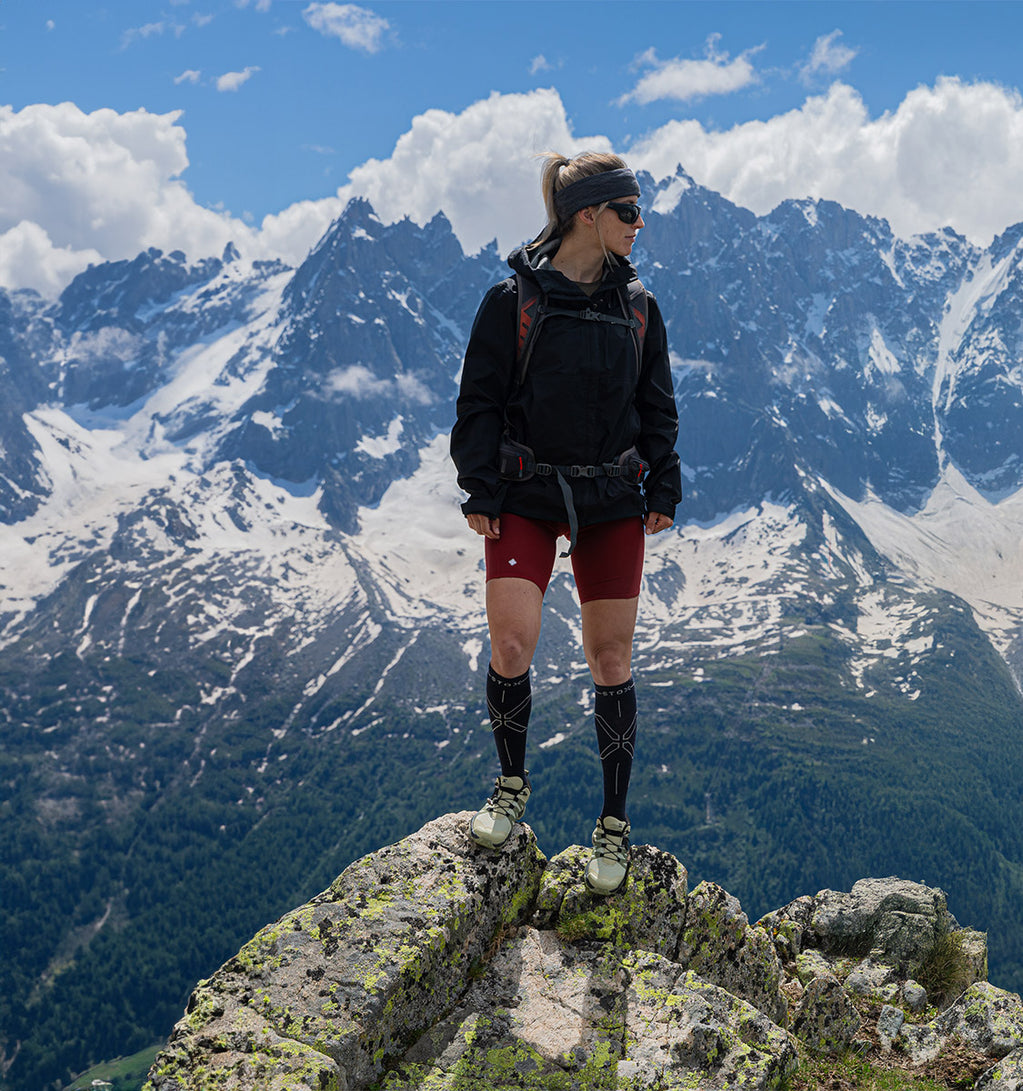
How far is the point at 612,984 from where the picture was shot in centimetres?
946

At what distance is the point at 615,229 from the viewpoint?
931 cm

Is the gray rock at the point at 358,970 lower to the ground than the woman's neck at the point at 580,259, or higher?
lower

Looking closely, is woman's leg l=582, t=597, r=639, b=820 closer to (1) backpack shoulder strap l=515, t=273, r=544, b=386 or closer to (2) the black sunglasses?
(1) backpack shoulder strap l=515, t=273, r=544, b=386

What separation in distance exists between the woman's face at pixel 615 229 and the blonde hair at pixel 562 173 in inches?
5.0

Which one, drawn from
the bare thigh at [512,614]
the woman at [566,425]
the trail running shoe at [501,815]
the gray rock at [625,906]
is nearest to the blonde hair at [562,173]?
the woman at [566,425]

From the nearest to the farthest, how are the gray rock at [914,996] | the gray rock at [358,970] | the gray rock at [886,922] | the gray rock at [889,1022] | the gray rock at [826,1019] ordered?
the gray rock at [358,970], the gray rock at [826,1019], the gray rock at [889,1022], the gray rock at [914,996], the gray rock at [886,922]

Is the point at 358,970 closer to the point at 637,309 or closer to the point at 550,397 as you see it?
the point at 550,397

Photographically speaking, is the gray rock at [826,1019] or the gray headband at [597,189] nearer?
the gray headband at [597,189]

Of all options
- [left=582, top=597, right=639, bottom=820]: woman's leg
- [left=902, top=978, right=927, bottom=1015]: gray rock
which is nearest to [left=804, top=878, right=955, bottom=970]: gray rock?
[left=902, top=978, right=927, bottom=1015]: gray rock

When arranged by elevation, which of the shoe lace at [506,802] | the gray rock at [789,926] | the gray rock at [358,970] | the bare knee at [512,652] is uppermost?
the bare knee at [512,652]

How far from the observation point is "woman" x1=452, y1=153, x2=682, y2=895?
30.0ft

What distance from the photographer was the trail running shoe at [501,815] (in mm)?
10156

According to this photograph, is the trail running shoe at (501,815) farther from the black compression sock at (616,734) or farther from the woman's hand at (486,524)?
the woman's hand at (486,524)

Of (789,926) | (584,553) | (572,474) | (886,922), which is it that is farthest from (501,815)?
(886,922)
